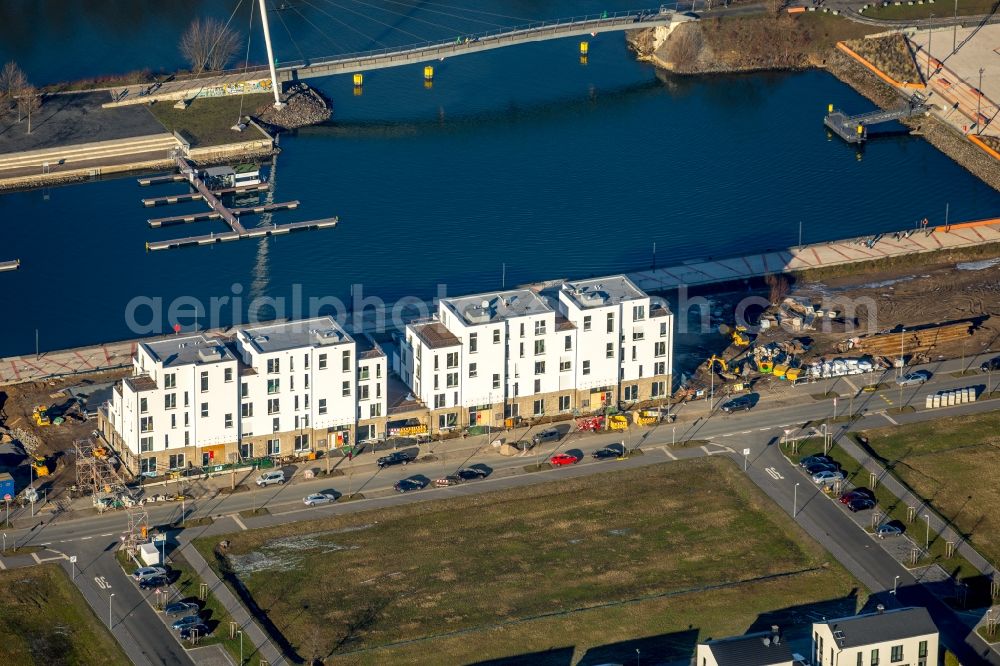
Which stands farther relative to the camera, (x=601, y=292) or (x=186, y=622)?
(x=601, y=292)

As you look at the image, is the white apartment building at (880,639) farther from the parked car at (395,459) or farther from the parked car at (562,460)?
the parked car at (395,459)

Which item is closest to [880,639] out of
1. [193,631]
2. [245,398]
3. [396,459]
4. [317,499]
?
[396,459]

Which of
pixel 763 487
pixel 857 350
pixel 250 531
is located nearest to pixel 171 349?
pixel 250 531

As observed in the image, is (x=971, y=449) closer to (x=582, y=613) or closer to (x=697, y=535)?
(x=697, y=535)

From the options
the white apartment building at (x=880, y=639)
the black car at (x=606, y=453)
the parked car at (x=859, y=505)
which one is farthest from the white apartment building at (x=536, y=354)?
the white apartment building at (x=880, y=639)

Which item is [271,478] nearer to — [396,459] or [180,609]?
Answer: [396,459]

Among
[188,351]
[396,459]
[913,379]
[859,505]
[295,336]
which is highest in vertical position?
[295,336]

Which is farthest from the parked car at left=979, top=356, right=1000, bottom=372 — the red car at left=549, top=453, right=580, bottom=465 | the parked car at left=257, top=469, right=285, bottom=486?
the parked car at left=257, top=469, right=285, bottom=486

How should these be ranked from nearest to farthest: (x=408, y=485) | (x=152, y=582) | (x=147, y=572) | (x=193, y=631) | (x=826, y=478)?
(x=193, y=631), (x=152, y=582), (x=147, y=572), (x=408, y=485), (x=826, y=478)

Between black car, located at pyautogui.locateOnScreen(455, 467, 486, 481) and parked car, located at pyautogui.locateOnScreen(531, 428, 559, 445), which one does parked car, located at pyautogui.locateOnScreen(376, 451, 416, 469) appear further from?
parked car, located at pyautogui.locateOnScreen(531, 428, 559, 445)
